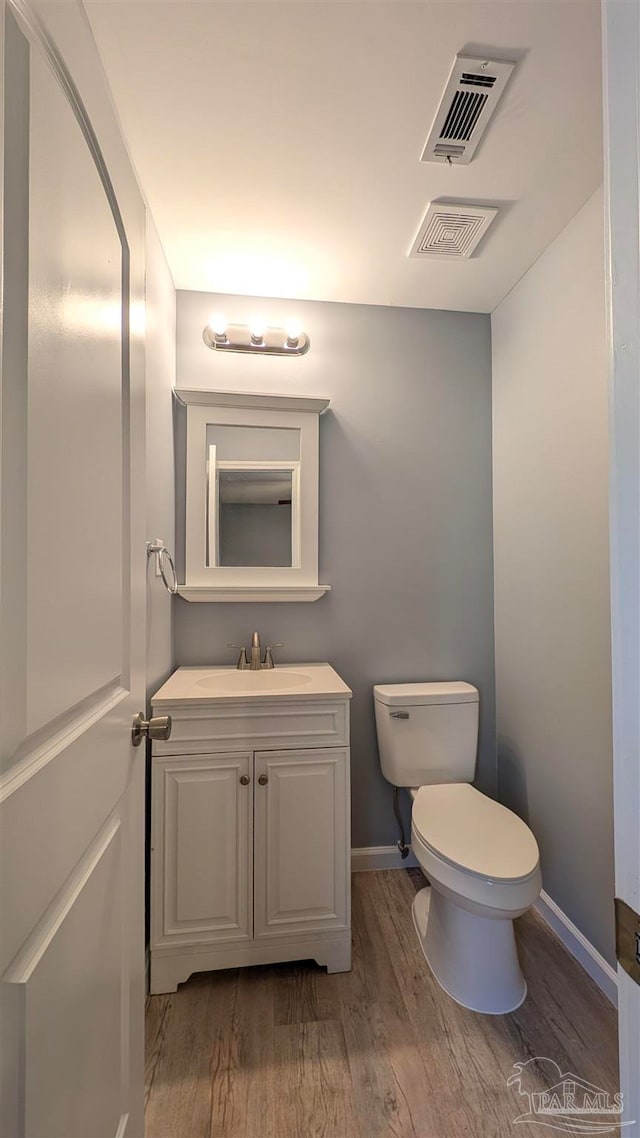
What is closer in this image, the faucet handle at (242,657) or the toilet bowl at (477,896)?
the toilet bowl at (477,896)

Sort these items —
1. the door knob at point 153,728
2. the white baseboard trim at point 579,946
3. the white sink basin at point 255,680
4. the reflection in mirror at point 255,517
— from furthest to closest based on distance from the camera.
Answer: the reflection in mirror at point 255,517
the white sink basin at point 255,680
the white baseboard trim at point 579,946
the door knob at point 153,728

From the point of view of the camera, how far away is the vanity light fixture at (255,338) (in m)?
1.93

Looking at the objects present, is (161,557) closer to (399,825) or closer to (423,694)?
(423,694)

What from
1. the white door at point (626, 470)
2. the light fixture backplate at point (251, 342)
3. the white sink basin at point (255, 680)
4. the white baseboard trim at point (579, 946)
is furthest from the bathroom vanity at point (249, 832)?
the light fixture backplate at point (251, 342)

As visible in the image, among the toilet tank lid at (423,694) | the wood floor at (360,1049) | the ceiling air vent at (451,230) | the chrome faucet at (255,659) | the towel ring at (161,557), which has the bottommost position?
the wood floor at (360,1049)

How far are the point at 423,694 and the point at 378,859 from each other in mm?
782

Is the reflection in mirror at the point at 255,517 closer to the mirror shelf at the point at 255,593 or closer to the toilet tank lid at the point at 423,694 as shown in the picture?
the mirror shelf at the point at 255,593

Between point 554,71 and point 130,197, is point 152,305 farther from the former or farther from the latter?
point 554,71

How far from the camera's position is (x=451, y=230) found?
64.2 inches

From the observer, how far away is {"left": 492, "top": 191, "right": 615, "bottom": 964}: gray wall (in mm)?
1480

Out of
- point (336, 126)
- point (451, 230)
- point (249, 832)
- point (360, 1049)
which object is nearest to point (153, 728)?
point (249, 832)

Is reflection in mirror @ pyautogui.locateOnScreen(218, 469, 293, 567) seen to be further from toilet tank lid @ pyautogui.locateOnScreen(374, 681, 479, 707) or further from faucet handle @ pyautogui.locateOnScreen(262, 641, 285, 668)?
toilet tank lid @ pyautogui.locateOnScreen(374, 681, 479, 707)

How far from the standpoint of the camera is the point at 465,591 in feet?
7.06

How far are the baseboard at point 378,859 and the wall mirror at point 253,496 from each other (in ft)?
3.63
